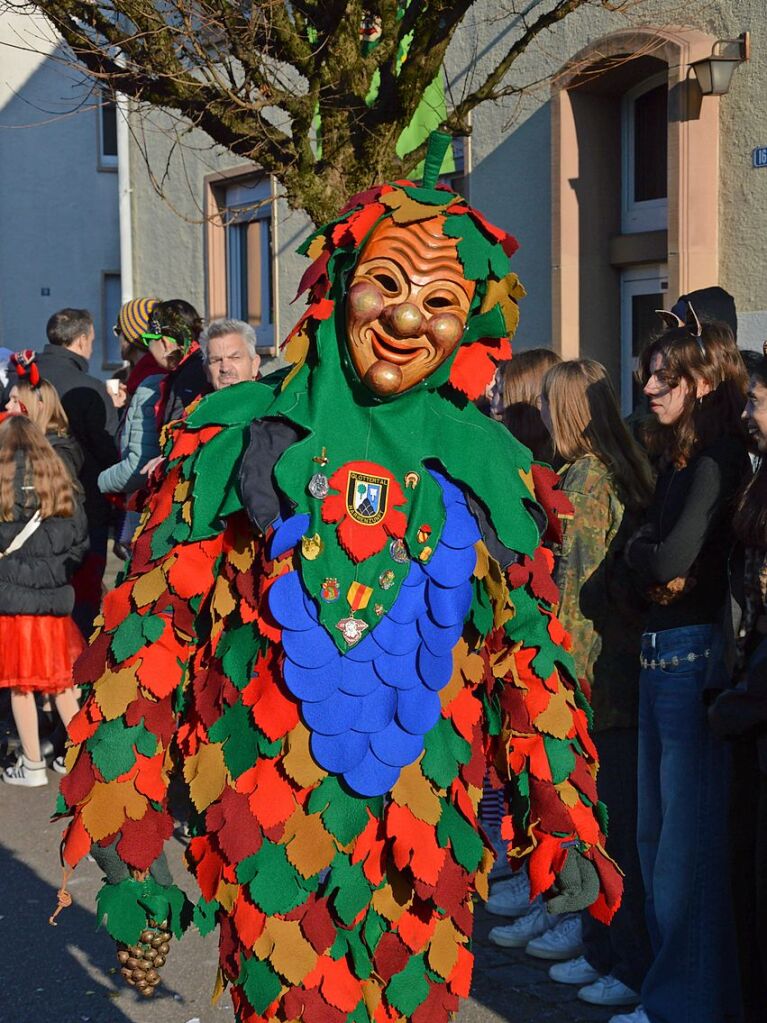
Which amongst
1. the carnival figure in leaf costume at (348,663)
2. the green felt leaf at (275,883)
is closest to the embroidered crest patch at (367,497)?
the carnival figure in leaf costume at (348,663)

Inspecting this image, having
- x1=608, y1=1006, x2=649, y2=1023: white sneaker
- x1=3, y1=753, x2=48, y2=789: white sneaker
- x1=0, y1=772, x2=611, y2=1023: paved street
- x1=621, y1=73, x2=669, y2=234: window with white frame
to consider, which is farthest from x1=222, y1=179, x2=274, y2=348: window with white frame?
x1=608, y1=1006, x2=649, y2=1023: white sneaker

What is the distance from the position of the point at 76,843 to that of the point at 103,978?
6.14ft

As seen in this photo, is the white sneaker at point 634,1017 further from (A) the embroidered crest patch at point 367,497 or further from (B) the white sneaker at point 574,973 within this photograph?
(A) the embroidered crest patch at point 367,497

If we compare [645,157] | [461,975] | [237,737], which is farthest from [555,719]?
[645,157]

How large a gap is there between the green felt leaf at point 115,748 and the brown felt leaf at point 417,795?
0.49 meters

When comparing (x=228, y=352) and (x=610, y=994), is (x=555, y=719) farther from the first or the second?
(x=228, y=352)

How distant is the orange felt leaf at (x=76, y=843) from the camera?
2498 millimetres

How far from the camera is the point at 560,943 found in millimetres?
4160

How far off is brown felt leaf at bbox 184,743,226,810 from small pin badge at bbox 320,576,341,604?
35 centimetres

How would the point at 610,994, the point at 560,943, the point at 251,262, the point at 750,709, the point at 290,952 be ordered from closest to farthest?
the point at 290,952 → the point at 750,709 → the point at 610,994 → the point at 560,943 → the point at 251,262

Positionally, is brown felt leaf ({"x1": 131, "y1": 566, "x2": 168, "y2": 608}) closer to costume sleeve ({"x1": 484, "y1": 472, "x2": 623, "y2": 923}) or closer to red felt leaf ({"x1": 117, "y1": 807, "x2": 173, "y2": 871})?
red felt leaf ({"x1": 117, "y1": 807, "x2": 173, "y2": 871})

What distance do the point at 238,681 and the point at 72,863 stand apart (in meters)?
0.47

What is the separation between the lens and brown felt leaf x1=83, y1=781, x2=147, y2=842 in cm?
247

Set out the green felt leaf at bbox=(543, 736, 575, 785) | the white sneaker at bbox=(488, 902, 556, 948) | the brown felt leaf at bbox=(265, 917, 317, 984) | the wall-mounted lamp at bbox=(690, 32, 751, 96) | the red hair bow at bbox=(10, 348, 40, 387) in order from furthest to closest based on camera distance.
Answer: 1. the wall-mounted lamp at bbox=(690, 32, 751, 96)
2. the red hair bow at bbox=(10, 348, 40, 387)
3. the white sneaker at bbox=(488, 902, 556, 948)
4. the green felt leaf at bbox=(543, 736, 575, 785)
5. the brown felt leaf at bbox=(265, 917, 317, 984)
